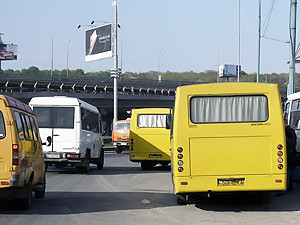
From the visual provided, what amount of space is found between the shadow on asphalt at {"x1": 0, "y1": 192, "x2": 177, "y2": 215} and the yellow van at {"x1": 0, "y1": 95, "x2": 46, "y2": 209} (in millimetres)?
524

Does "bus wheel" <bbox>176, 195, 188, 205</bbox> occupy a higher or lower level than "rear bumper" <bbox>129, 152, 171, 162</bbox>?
higher

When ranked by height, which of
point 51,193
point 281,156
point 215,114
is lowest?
point 51,193

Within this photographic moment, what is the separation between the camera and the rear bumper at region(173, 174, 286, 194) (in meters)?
11.2

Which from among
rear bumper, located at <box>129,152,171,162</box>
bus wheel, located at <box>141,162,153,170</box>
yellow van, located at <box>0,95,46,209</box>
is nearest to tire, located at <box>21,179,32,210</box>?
yellow van, located at <box>0,95,46,209</box>

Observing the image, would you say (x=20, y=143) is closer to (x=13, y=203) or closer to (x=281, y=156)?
(x=13, y=203)

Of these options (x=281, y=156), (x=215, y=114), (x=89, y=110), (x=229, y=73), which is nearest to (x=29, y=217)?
(x=215, y=114)

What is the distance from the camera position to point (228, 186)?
11305 millimetres

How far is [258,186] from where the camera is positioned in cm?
1127

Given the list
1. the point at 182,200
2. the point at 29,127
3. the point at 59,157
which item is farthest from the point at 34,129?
the point at 59,157

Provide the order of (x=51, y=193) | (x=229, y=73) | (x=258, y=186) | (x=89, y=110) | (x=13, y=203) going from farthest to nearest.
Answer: (x=229, y=73)
(x=89, y=110)
(x=51, y=193)
(x=13, y=203)
(x=258, y=186)

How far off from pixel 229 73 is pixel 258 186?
140332 millimetres

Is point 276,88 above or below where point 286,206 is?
above

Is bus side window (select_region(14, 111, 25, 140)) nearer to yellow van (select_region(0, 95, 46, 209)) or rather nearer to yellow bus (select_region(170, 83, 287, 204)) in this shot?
yellow van (select_region(0, 95, 46, 209))

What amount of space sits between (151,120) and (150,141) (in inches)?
38.9
